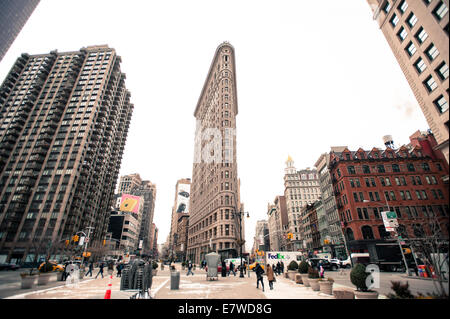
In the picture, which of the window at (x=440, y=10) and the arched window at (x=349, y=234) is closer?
the window at (x=440, y=10)

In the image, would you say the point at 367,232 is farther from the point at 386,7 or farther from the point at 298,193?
the point at 298,193

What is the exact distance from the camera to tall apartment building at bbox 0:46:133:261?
61.4 m

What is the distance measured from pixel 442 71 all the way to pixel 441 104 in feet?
2.15

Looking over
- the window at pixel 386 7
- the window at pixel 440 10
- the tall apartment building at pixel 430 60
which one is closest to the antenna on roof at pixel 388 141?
the tall apartment building at pixel 430 60

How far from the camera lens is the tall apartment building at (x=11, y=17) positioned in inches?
1438

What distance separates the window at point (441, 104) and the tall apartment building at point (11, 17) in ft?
181

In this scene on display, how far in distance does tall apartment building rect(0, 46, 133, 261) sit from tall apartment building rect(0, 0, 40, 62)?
32.6 metres

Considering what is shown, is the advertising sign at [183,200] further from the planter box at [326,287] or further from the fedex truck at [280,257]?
the planter box at [326,287]

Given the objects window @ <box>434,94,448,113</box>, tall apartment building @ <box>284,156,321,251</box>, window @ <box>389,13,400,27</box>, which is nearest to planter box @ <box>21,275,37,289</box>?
window @ <box>434,94,448,113</box>

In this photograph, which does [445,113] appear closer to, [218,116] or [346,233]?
[346,233]

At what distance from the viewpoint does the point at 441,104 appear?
4.14 m

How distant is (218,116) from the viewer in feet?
251
